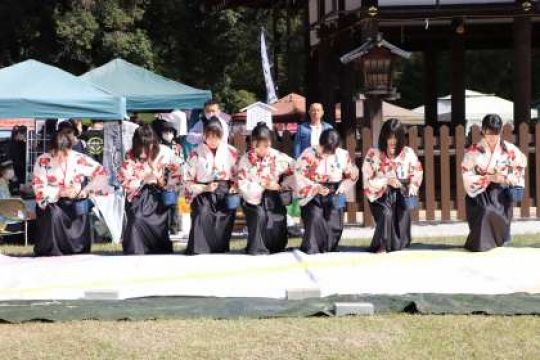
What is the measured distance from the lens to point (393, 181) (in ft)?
30.2

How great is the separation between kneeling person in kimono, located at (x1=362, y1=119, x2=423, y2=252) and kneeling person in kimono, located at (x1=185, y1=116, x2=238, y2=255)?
147 centimetres

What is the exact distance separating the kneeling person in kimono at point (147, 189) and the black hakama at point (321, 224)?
1420 millimetres

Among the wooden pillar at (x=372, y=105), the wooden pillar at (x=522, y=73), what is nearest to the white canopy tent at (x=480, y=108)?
the wooden pillar at (x=522, y=73)

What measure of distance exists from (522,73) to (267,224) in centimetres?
634

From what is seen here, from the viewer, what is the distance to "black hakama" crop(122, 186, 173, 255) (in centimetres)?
927

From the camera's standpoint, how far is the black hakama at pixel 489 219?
902cm

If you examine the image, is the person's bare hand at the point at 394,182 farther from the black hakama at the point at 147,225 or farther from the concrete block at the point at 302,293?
the concrete block at the point at 302,293

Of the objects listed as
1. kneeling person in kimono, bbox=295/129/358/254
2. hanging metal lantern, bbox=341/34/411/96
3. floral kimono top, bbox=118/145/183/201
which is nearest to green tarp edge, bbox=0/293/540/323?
kneeling person in kimono, bbox=295/129/358/254

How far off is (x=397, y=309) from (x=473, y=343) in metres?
0.97

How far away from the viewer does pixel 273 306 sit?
20.7ft

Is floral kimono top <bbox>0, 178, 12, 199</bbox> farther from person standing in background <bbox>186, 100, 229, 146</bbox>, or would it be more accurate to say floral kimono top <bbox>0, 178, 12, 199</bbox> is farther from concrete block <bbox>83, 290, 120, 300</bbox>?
concrete block <bbox>83, 290, 120, 300</bbox>

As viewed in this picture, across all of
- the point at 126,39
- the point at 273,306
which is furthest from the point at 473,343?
the point at 126,39

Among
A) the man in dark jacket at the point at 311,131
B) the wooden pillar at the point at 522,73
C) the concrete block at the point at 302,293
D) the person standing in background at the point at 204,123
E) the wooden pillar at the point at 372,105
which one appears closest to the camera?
the concrete block at the point at 302,293

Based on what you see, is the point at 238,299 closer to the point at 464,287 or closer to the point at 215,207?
the point at 464,287
